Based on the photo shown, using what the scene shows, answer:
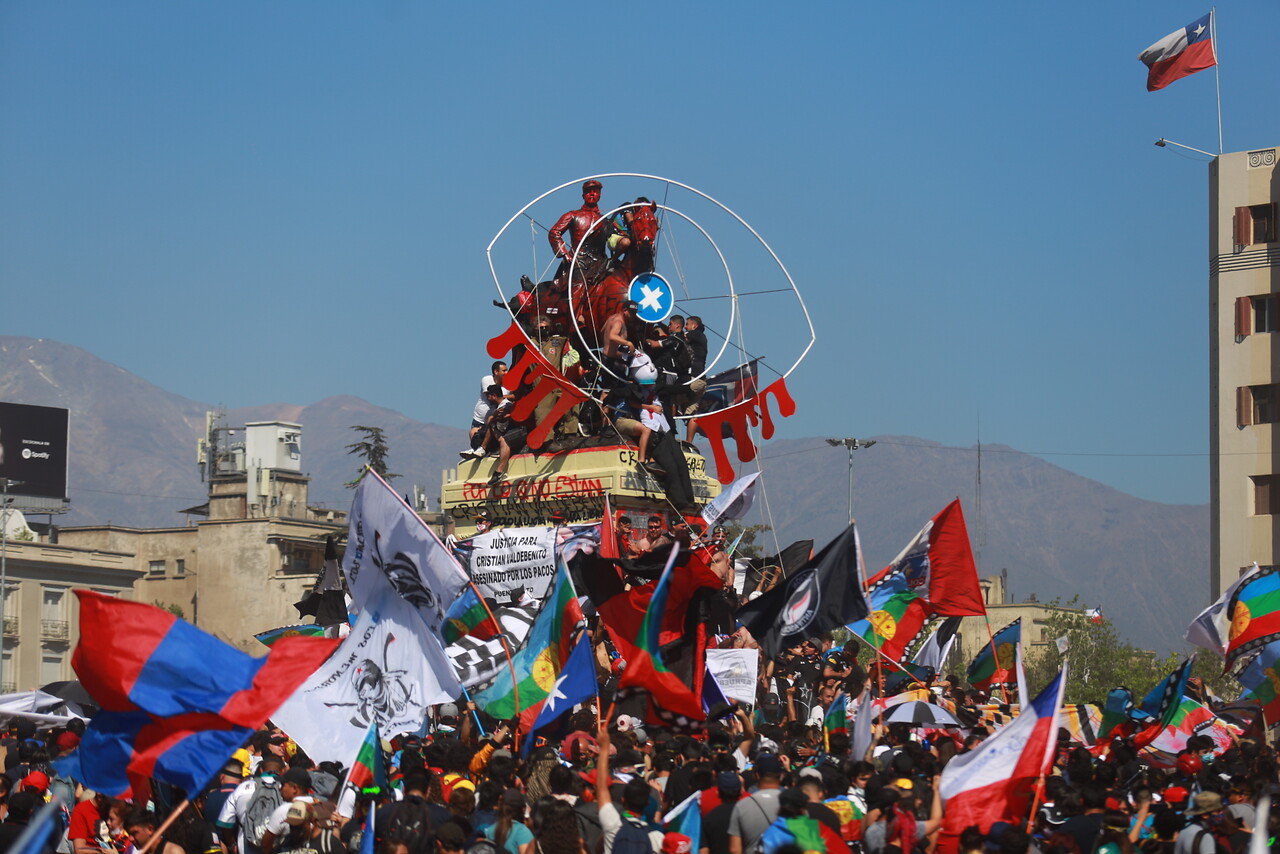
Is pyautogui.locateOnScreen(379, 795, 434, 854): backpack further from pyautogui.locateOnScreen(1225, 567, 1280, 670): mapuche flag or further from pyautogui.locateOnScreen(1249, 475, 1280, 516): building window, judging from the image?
pyautogui.locateOnScreen(1249, 475, 1280, 516): building window

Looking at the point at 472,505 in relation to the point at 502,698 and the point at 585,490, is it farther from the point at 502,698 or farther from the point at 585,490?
the point at 502,698

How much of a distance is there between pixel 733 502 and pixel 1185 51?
25.8 meters

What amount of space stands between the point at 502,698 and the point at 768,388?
13.6 meters

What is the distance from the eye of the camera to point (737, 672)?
A: 2078 cm

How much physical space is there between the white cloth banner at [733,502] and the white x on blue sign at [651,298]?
277 centimetres

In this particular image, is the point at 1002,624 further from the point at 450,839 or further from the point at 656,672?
the point at 450,839

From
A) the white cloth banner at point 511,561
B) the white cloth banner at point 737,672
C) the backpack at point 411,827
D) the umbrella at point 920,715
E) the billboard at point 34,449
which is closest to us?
the backpack at point 411,827

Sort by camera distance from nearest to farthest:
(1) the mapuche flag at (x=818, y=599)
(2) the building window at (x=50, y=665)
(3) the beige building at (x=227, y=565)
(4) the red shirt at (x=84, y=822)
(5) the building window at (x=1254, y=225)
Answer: (4) the red shirt at (x=84, y=822) → (1) the mapuche flag at (x=818, y=599) → (5) the building window at (x=1254, y=225) → (2) the building window at (x=50, y=665) → (3) the beige building at (x=227, y=565)

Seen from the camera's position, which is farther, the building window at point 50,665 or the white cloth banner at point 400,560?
the building window at point 50,665

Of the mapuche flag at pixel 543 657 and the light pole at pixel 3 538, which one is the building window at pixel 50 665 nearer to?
the light pole at pixel 3 538

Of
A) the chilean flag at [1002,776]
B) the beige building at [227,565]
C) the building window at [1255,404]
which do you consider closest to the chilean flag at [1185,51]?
the building window at [1255,404]

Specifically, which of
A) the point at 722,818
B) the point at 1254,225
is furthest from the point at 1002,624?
the point at 722,818

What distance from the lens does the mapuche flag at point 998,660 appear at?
73.0 feet

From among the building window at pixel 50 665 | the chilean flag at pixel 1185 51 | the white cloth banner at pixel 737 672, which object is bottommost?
the building window at pixel 50 665
